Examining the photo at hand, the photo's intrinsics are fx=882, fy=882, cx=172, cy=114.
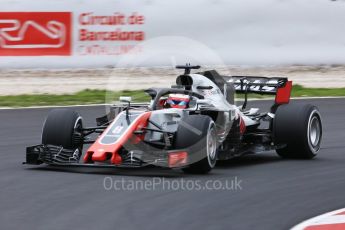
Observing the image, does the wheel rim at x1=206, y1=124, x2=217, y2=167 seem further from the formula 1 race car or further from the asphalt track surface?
the asphalt track surface

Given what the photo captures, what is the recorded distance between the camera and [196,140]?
8.80 m

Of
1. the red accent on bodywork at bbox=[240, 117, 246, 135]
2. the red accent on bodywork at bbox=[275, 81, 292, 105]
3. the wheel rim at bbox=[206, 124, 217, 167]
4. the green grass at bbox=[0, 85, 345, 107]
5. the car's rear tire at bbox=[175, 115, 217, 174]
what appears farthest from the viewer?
the green grass at bbox=[0, 85, 345, 107]

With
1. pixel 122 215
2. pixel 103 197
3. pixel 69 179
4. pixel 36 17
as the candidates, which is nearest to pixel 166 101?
pixel 69 179

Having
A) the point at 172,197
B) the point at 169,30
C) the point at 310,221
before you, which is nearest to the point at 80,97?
the point at 169,30

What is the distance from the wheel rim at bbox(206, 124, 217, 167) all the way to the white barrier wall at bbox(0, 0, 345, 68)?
9992 mm

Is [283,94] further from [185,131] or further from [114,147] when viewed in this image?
[114,147]

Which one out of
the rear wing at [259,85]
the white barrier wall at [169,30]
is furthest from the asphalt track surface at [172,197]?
the white barrier wall at [169,30]

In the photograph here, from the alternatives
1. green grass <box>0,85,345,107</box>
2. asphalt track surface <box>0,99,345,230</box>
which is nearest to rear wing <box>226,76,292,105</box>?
asphalt track surface <box>0,99,345,230</box>

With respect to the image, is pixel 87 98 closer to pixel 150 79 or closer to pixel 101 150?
pixel 150 79

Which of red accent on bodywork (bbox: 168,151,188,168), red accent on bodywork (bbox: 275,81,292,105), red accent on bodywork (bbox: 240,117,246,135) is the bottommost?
red accent on bodywork (bbox: 168,151,188,168)

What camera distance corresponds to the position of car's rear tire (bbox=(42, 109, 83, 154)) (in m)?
9.42

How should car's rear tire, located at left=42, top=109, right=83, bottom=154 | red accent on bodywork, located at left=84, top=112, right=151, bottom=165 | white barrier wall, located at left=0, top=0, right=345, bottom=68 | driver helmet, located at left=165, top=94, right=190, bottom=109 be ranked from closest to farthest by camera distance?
1. red accent on bodywork, located at left=84, top=112, right=151, bottom=165
2. car's rear tire, located at left=42, top=109, right=83, bottom=154
3. driver helmet, located at left=165, top=94, right=190, bottom=109
4. white barrier wall, located at left=0, top=0, right=345, bottom=68

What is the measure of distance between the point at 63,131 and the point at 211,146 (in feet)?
5.30

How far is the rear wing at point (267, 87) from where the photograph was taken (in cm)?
1105
